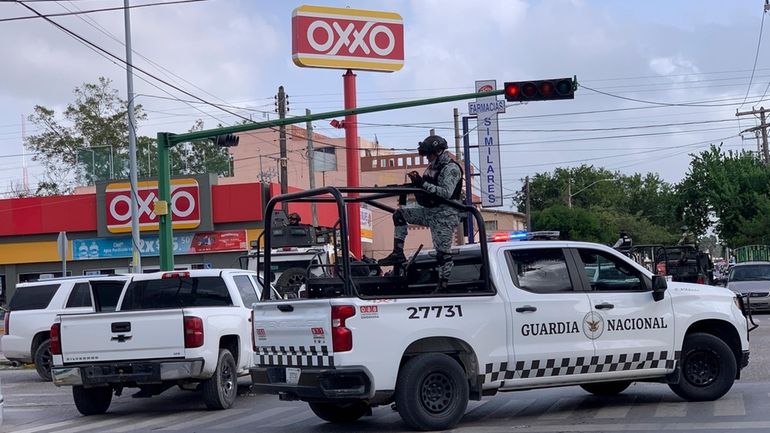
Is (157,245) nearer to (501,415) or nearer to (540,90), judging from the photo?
(540,90)

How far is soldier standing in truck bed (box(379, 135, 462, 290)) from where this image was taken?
10.9 metres

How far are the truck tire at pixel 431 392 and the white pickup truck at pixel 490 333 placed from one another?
0.04 ft

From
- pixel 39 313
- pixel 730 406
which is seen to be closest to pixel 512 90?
pixel 39 313

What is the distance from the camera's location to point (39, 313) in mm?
19656

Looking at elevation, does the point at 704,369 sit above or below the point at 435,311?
below

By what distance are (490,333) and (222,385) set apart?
452 cm

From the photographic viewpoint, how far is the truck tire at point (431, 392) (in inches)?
394

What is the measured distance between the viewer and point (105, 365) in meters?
13.0

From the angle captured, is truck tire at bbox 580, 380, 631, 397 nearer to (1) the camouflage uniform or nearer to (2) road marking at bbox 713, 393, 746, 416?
(2) road marking at bbox 713, 393, 746, 416

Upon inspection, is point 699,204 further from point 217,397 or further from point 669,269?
point 217,397

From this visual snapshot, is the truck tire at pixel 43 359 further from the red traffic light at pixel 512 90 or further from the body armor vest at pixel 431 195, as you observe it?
the body armor vest at pixel 431 195

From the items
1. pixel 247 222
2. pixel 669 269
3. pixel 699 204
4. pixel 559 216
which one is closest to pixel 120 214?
pixel 247 222

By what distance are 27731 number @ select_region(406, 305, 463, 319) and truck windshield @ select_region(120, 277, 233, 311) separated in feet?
16.4

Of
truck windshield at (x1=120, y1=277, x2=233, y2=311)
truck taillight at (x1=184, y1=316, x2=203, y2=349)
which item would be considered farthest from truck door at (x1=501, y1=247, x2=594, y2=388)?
truck windshield at (x1=120, y1=277, x2=233, y2=311)
